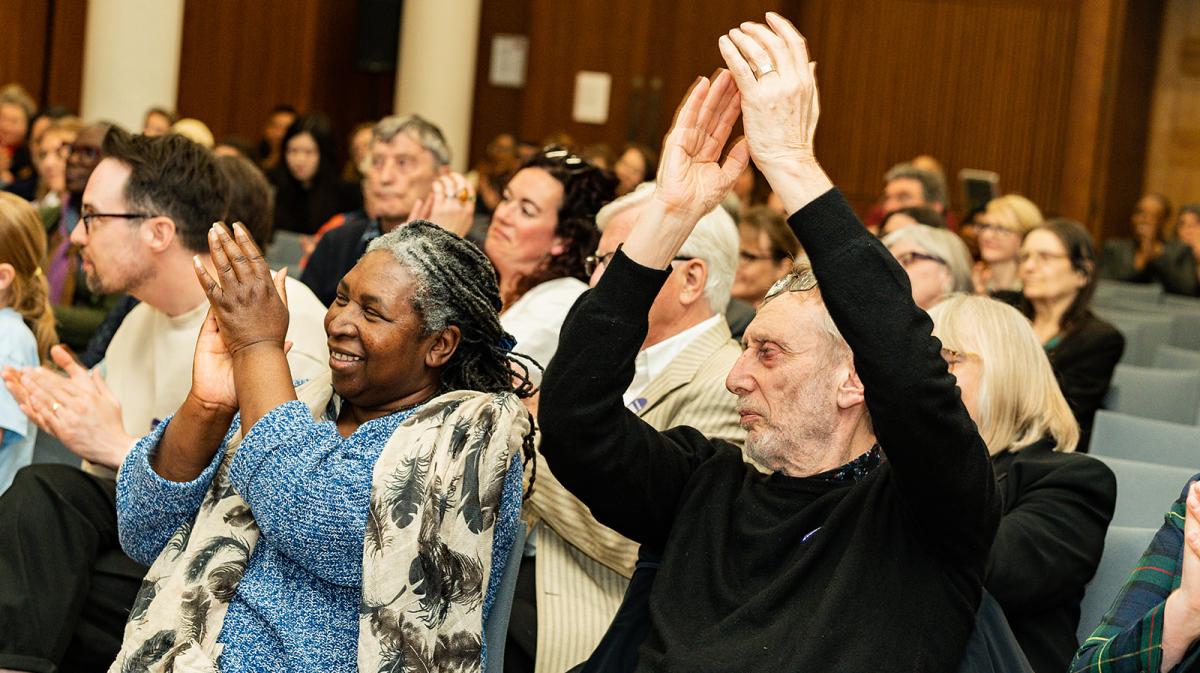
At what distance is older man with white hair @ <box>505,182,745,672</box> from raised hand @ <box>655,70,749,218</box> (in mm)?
330

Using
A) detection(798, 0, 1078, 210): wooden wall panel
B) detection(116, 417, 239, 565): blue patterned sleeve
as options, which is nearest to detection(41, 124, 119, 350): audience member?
detection(116, 417, 239, 565): blue patterned sleeve

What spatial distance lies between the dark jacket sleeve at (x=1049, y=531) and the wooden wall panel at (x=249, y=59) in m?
9.67

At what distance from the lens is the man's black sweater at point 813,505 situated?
1850 millimetres

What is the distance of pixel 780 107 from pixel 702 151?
0.89 ft

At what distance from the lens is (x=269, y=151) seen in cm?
990

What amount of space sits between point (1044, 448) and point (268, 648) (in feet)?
4.91

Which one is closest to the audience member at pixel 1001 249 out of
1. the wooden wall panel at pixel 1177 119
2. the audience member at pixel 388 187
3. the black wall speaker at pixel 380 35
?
the audience member at pixel 388 187

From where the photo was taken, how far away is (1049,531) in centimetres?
250

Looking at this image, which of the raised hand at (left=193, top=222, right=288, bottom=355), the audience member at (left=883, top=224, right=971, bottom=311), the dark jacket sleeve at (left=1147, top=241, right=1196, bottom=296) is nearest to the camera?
the raised hand at (left=193, top=222, right=288, bottom=355)

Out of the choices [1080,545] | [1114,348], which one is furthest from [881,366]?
[1114,348]

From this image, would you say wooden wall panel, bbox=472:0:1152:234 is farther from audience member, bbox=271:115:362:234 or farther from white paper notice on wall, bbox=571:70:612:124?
audience member, bbox=271:115:362:234

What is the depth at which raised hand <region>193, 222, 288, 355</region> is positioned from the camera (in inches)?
84.6

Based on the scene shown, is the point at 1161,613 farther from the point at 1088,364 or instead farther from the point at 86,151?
the point at 86,151

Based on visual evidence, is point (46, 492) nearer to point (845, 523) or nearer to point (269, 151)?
point (845, 523)
